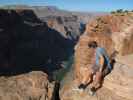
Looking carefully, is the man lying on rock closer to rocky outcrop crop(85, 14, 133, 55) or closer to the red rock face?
rocky outcrop crop(85, 14, 133, 55)

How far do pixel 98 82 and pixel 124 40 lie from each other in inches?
243

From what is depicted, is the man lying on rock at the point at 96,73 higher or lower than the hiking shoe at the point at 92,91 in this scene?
higher

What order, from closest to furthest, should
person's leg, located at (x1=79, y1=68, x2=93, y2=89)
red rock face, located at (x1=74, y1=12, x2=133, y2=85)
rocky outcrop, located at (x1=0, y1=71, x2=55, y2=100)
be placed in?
1. rocky outcrop, located at (x1=0, y1=71, x2=55, y2=100)
2. person's leg, located at (x1=79, y1=68, x2=93, y2=89)
3. red rock face, located at (x1=74, y1=12, x2=133, y2=85)

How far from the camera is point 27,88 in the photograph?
8352 mm

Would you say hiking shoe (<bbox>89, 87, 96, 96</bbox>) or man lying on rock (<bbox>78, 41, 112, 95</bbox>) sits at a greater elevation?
man lying on rock (<bbox>78, 41, 112, 95</bbox>)

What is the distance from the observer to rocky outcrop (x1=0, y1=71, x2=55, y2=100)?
25.9 ft

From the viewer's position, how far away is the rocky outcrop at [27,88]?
7.91 metres

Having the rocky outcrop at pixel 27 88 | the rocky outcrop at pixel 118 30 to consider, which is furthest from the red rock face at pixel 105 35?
the rocky outcrop at pixel 27 88

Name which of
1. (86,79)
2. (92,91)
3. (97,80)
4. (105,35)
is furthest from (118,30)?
(92,91)

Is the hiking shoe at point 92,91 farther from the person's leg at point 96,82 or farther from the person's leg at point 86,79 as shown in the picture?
the person's leg at point 86,79

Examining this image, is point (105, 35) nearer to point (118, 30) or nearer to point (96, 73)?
point (118, 30)

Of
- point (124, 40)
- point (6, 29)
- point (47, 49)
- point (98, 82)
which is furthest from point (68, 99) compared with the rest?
point (47, 49)

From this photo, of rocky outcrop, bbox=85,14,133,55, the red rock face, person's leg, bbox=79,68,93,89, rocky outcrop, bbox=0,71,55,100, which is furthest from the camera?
the red rock face

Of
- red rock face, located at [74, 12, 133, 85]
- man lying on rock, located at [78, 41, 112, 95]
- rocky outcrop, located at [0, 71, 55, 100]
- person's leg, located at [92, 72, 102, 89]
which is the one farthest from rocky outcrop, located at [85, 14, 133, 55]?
rocky outcrop, located at [0, 71, 55, 100]
